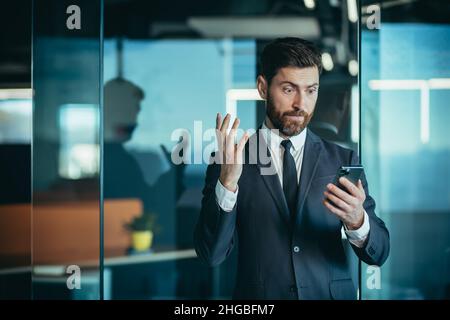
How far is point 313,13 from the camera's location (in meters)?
4.72

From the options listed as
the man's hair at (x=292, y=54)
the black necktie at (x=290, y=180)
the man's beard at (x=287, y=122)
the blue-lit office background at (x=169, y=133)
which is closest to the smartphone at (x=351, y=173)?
the black necktie at (x=290, y=180)

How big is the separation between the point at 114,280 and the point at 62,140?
141cm

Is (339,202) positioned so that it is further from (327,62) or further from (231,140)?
(327,62)

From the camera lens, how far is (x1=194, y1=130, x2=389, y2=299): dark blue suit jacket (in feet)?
7.96

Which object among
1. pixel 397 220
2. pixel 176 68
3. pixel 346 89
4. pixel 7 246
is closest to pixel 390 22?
pixel 346 89

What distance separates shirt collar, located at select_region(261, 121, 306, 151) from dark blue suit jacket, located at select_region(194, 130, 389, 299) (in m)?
0.14

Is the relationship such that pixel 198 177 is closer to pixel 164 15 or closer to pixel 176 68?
pixel 176 68

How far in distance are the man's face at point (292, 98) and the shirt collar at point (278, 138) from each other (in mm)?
22

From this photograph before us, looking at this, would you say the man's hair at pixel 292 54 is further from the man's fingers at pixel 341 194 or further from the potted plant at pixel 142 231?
the potted plant at pixel 142 231

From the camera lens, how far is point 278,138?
263 cm

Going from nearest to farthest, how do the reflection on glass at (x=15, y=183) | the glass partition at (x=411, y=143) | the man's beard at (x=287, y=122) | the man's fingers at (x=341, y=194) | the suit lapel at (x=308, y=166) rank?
the man's fingers at (x=341, y=194) → the suit lapel at (x=308, y=166) → the man's beard at (x=287, y=122) → the glass partition at (x=411, y=143) → the reflection on glass at (x=15, y=183)

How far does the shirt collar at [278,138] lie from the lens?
103 inches

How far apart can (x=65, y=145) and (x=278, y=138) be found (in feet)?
6.57

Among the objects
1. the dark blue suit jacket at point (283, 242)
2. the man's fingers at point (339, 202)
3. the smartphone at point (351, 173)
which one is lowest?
the dark blue suit jacket at point (283, 242)
